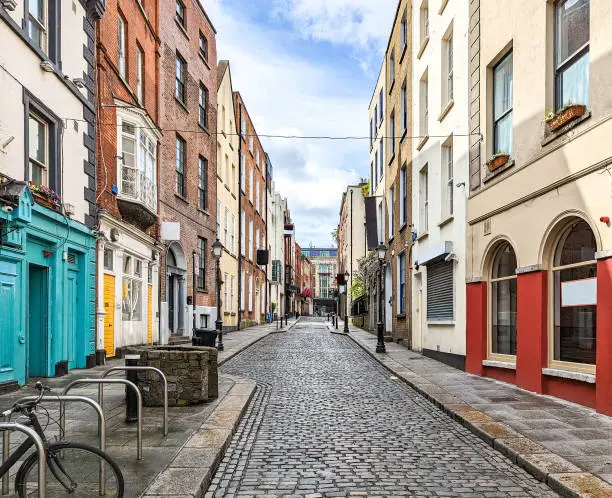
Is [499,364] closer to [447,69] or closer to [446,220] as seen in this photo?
[446,220]

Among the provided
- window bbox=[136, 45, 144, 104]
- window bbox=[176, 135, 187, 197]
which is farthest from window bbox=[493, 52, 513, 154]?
window bbox=[176, 135, 187, 197]

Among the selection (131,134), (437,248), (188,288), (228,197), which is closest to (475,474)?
(437,248)

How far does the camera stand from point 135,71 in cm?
1795

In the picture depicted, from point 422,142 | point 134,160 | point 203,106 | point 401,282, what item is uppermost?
point 203,106

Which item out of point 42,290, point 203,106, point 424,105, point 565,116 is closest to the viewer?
point 565,116

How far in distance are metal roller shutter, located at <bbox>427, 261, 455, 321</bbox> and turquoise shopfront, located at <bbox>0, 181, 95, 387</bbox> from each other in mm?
8848

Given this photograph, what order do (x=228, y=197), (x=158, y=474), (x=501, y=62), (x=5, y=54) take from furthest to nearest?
(x=228, y=197)
(x=501, y=62)
(x=5, y=54)
(x=158, y=474)

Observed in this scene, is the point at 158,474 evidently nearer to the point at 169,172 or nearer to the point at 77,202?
the point at 77,202

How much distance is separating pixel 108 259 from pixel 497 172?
9843 mm

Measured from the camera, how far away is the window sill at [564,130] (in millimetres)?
8547

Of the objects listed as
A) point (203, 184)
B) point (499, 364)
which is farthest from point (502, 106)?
point (203, 184)

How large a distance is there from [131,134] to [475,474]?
13683 mm

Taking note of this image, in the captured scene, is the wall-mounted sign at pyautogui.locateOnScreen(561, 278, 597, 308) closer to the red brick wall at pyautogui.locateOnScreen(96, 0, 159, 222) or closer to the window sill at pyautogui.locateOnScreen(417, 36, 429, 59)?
the red brick wall at pyautogui.locateOnScreen(96, 0, 159, 222)

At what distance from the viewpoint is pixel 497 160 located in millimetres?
11305
